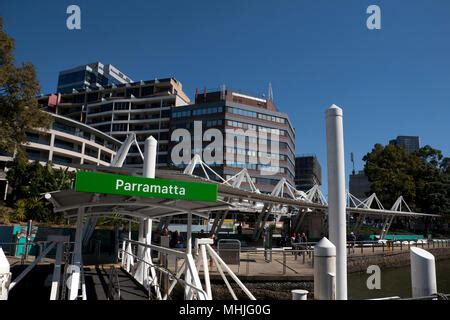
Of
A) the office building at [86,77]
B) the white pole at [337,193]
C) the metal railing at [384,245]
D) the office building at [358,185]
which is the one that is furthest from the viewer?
the office building at [358,185]

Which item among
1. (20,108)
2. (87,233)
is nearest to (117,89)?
(20,108)

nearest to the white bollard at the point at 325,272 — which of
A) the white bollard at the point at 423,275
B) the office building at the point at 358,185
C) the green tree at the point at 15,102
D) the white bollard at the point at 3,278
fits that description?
the white bollard at the point at 423,275

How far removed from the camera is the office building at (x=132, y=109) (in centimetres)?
8319

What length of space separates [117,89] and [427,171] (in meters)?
69.3

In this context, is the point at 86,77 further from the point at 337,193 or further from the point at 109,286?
the point at 337,193

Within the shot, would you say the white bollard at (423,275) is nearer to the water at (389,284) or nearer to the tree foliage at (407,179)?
the water at (389,284)

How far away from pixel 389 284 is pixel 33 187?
34057 mm

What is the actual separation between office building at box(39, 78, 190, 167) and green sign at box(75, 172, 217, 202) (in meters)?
72.9

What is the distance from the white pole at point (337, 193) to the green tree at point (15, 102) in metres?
22.1

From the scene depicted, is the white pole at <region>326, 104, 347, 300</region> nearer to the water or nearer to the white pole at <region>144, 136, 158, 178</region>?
the white pole at <region>144, 136, 158, 178</region>

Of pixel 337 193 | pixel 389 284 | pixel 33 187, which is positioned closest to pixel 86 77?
pixel 33 187

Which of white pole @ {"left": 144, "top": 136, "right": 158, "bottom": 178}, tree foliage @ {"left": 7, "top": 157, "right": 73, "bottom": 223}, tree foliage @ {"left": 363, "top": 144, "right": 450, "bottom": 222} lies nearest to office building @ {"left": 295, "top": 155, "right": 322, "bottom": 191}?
tree foliage @ {"left": 363, "top": 144, "right": 450, "bottom": 222}

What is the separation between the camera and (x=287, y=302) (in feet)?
14.5

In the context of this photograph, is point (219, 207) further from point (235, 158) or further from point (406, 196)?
point (235, 158)
